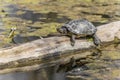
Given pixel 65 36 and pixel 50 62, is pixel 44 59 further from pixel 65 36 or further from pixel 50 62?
pixel 65 36

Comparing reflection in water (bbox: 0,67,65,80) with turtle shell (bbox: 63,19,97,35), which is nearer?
reflection in water (bbox: 0,67,65,80)

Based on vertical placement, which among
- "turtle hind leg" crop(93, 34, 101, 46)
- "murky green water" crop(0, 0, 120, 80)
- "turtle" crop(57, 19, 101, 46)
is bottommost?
"murky green water" crop(0, 0, 120, 80)

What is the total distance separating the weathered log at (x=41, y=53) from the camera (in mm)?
7374

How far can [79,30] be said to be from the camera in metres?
8.46

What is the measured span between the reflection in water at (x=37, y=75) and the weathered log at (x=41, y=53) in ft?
0.89

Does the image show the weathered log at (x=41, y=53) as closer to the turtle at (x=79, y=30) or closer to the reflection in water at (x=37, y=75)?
the turtle at (x=79, y=30)

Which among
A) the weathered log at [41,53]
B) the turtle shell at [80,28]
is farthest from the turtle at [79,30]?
the weathered log at [41,53]

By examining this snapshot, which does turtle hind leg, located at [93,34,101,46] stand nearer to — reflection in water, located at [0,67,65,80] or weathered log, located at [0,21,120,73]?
weathered log, located at [0,21,120,73]

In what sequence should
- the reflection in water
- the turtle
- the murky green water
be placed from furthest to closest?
the turtle < the murky green water < the reflection in water

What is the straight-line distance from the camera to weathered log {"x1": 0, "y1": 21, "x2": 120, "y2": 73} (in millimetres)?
7374

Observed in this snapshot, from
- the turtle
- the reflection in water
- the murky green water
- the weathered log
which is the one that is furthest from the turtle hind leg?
the reflection in water

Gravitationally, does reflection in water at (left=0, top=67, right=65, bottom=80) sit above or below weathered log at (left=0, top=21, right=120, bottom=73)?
below

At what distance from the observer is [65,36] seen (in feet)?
27.3

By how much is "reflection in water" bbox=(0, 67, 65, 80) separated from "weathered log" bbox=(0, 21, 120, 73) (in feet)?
0.89
